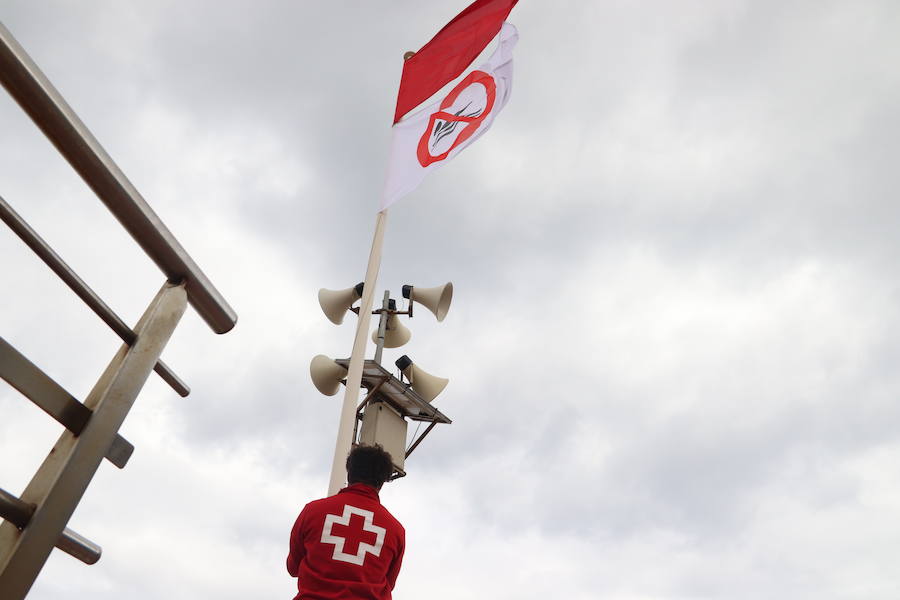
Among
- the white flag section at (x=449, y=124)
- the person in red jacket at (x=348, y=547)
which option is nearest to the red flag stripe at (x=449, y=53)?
the white flag section at (x=449, y=124)

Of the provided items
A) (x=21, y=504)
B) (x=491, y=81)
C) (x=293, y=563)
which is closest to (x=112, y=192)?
(x=21, y=504)

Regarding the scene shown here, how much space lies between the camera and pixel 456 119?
695 centimetres

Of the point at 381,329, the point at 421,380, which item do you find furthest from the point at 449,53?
the point at 421,380

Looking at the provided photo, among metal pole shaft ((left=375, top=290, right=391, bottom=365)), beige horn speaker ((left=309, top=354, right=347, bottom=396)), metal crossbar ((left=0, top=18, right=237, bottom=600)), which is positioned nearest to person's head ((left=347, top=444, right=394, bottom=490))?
metal crossbar ((left=0, top=18, right=237, bottom=600))

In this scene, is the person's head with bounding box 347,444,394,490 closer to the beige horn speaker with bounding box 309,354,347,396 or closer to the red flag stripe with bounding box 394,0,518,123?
the red flag stripe with bounding box 394,0,518,123

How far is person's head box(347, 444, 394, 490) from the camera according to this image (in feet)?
9.56

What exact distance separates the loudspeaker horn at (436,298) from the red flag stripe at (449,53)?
8.79 feet

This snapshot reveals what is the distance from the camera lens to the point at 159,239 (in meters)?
1.60

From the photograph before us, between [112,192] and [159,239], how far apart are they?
0.15m

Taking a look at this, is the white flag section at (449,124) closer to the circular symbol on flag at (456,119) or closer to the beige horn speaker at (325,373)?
the circular symbol on flag at (456,119)

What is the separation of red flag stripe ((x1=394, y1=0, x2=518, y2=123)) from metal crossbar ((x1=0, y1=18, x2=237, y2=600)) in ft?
20.5

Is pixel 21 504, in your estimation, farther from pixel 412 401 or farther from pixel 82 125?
pixel 412 401

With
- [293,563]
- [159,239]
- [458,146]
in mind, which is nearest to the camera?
[159,239]

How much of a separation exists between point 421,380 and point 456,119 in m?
4.28
